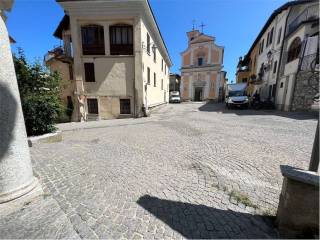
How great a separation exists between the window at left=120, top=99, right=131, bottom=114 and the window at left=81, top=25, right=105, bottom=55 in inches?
166

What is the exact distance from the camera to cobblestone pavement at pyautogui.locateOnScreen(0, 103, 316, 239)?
199cm

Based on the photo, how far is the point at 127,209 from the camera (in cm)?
234

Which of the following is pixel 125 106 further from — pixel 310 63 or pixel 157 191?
pixel 310 63

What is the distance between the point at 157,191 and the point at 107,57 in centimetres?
1220

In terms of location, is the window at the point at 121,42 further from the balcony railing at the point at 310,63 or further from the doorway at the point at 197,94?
the doorway at the point at 197,94

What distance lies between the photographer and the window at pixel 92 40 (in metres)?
12.2

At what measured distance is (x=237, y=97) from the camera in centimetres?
1639

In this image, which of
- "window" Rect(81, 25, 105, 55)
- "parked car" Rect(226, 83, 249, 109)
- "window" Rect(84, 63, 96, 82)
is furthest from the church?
"window" Rect(84, 63, 96, 82)

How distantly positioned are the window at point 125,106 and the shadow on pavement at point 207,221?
11099 millimetres

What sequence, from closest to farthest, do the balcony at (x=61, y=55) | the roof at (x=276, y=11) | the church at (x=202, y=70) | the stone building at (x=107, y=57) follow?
the stone building at (x=107, y=57)
the balcony at (x=61, y=55)
the roof at (x=276, y=11)
the church at (x=202, y=70)

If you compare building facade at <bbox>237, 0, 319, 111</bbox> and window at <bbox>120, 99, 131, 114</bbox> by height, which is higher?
building facade at <bbox>237, 0, 319, 111</bbox>

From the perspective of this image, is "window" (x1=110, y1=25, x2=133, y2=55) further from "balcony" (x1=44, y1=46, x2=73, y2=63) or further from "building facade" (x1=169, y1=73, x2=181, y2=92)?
"building facade" (x1=169, y1=73, x2=181, y2=92)

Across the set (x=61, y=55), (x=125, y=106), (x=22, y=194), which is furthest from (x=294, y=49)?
(x=61, y=55)

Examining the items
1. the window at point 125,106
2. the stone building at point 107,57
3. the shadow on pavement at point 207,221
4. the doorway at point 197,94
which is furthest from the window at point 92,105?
the doorway at point 197,94
